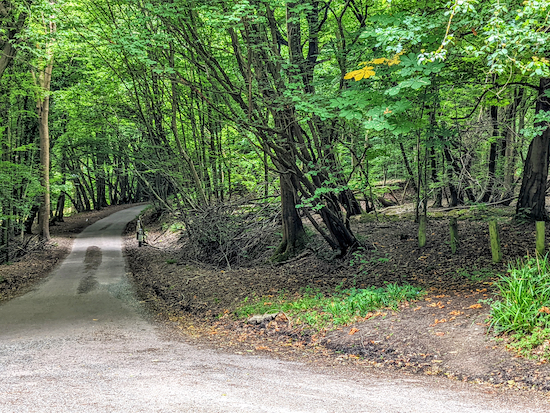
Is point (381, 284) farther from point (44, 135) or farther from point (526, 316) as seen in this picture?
point (44, 135)

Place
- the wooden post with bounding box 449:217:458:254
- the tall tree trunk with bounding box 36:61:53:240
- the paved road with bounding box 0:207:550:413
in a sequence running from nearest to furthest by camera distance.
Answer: the paved road with bounding box 0:207:550:413
the wooden post with bounding box 449:217:458:254
the tall tree trunk with bounding box 36:61:53:240

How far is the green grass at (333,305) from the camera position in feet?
22.7

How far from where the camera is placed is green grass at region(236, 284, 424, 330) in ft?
22.7

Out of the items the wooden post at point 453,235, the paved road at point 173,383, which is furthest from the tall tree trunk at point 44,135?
the wooden post at point 453,235

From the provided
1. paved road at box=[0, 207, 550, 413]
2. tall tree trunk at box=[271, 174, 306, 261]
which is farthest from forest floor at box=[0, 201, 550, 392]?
paved road at box=[0, 207, 550, 413]

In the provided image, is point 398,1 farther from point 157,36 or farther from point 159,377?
point 159,377

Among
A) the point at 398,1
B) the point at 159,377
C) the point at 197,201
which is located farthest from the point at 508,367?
the point at 197,201

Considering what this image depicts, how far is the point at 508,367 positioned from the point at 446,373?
65cm

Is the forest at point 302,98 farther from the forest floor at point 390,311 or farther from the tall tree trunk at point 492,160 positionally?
the forest floor at point 390,311

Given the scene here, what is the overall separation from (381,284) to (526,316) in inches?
136

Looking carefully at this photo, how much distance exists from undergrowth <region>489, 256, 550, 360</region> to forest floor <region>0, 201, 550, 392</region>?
0.53ft

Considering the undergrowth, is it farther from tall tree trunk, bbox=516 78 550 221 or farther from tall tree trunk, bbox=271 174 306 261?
tall tree trunk, bbox=271 174 306 261

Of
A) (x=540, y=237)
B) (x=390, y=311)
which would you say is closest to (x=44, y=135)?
(x=390, y=311)

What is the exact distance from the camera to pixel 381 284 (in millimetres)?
8406
